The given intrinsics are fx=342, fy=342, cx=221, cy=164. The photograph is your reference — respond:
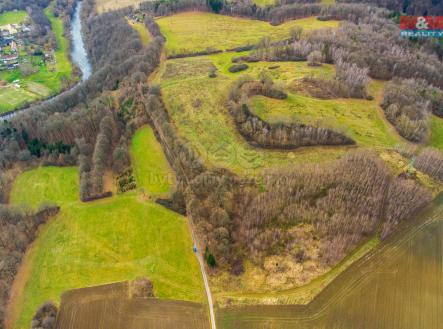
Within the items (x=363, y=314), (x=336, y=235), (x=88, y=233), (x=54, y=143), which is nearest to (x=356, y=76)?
(x=336, y=235)

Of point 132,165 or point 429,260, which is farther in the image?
point 132,165

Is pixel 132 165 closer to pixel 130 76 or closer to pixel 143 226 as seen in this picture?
pixel 143 226

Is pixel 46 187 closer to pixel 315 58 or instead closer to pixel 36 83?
pixel 36 83

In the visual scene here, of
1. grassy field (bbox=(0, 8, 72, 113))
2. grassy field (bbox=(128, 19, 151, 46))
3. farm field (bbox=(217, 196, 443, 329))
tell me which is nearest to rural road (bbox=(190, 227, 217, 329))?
farm field (bbox=(217, 196, 443, 329))

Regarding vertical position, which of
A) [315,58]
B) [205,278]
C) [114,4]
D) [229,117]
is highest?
[114,4]

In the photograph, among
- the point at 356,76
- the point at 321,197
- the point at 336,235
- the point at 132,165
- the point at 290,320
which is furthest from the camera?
the point at 356,76

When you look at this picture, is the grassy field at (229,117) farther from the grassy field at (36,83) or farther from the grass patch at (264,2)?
the grassy field at (36,83)

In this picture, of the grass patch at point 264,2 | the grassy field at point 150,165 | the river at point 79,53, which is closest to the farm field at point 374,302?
the grassy field at point 150,165

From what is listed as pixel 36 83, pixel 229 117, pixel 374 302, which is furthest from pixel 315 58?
pixel 36 83
